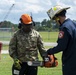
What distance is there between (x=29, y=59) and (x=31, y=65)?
0.45 meters

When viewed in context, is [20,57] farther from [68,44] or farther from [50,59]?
[68,44]

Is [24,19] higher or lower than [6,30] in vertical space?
higher

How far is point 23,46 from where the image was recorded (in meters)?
8.59

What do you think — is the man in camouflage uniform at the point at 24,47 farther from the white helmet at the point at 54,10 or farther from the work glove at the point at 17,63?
the white helmet at the point at 54,10

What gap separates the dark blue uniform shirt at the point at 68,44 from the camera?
7078mm

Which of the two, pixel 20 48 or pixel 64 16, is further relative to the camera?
pixel 20 48

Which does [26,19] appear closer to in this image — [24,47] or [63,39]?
[24,47]

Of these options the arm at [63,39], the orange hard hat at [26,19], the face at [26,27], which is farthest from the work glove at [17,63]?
the arm at [63,39]

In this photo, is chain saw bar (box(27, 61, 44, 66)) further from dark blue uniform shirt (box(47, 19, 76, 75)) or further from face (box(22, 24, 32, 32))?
face (box(22, 24, 32, 32))

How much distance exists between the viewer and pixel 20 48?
28.2 ft

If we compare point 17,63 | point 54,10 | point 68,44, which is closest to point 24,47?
point 17,63

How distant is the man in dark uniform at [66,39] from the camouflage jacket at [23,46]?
1.24 m

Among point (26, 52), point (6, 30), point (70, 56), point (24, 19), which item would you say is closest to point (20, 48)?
point (26, 52)

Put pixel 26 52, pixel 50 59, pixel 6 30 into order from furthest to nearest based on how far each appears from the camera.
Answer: pixel 6 30 < pixel 26 52 < pixel 50 59
